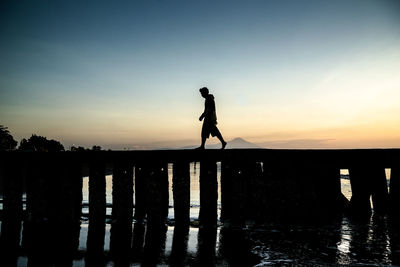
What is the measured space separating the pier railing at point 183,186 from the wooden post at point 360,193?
207 mm

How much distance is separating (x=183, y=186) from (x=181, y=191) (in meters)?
0.15

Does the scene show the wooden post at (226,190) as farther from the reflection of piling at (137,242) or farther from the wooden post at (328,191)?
the wooden post at (328,191)

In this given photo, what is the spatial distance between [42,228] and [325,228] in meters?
7.65

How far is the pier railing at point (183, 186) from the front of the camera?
894cm

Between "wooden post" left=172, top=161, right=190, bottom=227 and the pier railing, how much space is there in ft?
0.09

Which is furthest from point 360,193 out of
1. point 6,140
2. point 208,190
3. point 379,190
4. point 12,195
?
point 6,140

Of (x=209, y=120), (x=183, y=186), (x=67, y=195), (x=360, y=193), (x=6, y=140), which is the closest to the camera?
(x=183, y=186)

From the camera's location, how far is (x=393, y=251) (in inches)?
250

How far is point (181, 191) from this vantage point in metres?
9.03

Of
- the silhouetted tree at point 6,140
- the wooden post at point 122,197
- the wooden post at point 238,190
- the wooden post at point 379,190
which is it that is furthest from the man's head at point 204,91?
the silhouetted tree at point 6,140

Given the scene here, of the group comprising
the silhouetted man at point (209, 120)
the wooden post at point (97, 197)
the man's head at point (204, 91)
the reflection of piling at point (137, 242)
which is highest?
the man's head at point (204, 91)

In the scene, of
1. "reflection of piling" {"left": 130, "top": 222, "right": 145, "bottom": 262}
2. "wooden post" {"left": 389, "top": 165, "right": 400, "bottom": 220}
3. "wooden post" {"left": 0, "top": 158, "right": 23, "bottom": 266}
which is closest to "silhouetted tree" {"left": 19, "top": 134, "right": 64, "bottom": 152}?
"wooden post" {"left": 0, "top": 158, "right": 23, "bottom": 266}

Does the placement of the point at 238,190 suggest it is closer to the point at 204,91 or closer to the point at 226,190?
the point at 226,190

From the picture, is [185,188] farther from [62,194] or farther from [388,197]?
[388,197]
